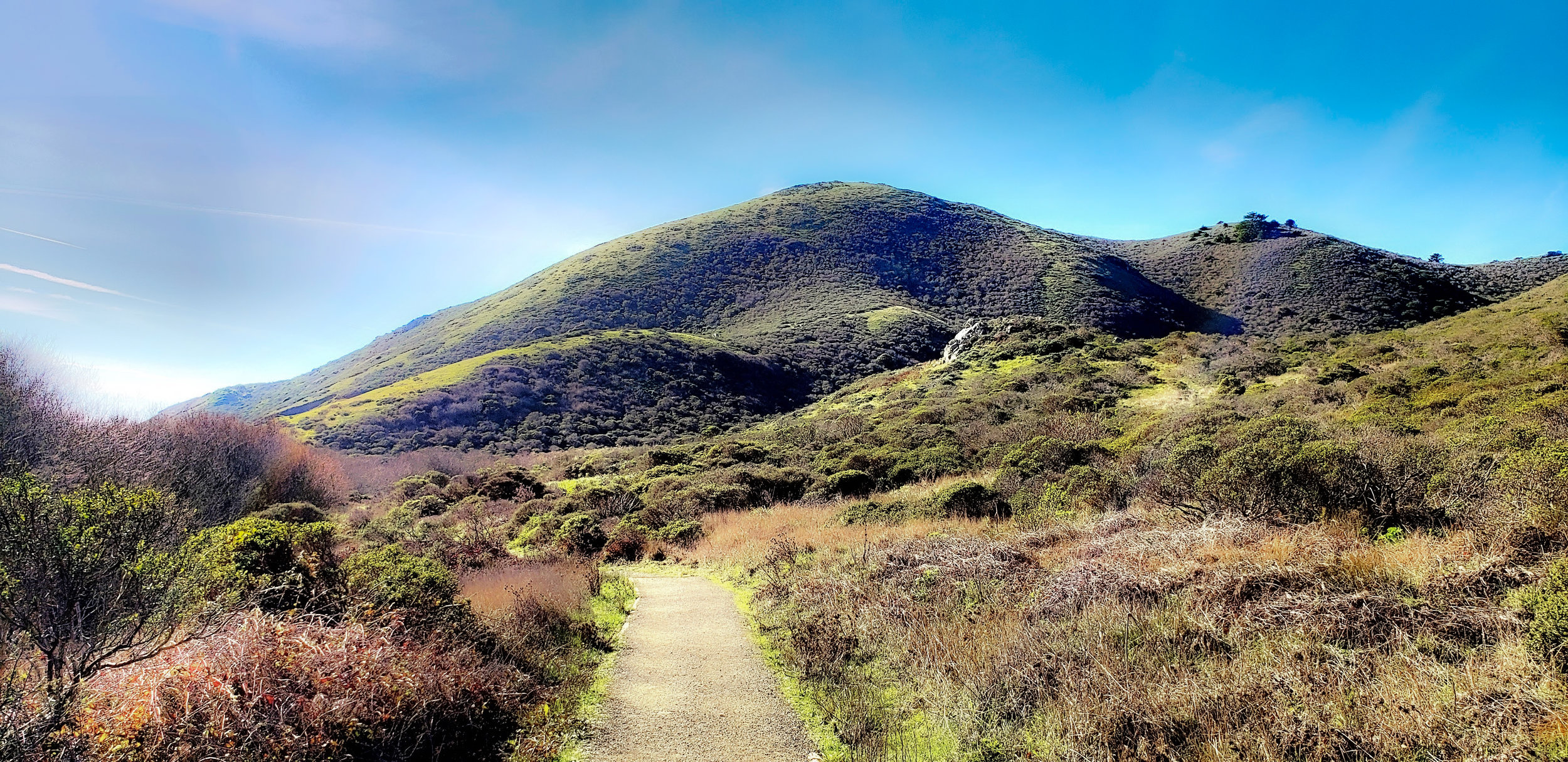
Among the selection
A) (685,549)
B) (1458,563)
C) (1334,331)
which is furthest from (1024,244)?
(1458,563)

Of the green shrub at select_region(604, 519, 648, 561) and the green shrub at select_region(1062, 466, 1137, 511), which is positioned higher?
the green shrub at select_region(1062, 466, 1137, 511)

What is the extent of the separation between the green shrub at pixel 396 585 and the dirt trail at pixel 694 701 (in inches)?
76.5

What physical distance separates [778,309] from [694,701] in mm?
72385

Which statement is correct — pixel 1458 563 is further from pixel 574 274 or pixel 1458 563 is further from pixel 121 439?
pixel 574 274

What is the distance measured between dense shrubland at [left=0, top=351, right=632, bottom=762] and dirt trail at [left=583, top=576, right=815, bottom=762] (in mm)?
453

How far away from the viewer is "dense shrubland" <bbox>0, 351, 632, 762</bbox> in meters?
3.53

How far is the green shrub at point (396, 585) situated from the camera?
18.9ft

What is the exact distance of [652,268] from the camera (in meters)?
84.6

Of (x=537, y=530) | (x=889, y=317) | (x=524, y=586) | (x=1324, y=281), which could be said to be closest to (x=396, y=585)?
(x=524, y=586)

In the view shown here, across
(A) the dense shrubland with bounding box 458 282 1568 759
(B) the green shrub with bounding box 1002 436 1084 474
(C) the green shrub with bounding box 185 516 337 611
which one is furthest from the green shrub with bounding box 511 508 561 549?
(B) the green shrub with bounding box 1002 436 1084 474

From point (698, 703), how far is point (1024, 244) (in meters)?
99.1

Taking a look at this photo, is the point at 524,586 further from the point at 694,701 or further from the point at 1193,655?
the point at 1193,655

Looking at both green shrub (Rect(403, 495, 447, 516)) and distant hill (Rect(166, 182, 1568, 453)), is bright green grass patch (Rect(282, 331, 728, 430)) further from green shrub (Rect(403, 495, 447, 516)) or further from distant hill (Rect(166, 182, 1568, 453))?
green shrub (Rect(403, 495, 447, 516))

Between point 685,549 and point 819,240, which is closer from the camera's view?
point 685,549
